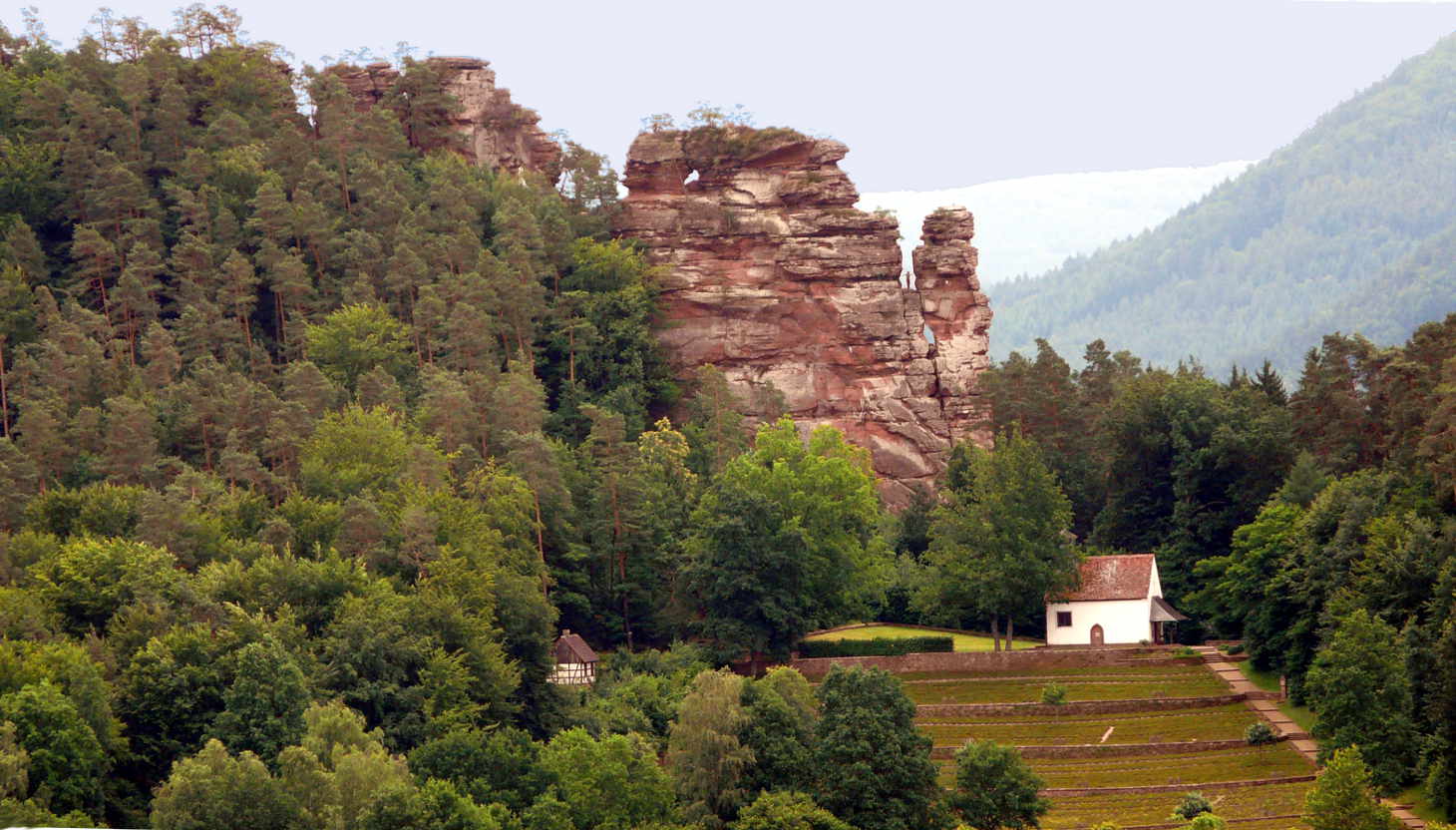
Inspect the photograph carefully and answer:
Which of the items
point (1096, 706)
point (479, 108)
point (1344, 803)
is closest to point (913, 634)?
point (1096, 706)

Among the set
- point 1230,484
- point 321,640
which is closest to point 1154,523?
point 1230,484

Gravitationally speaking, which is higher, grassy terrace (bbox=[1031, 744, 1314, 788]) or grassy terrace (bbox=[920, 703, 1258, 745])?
grassy terrace (bbox=[920, 703, 1258, 745])

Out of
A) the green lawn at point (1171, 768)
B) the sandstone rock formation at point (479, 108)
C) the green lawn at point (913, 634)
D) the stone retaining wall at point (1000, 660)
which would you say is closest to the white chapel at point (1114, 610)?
the green lawn at point (913, 634)

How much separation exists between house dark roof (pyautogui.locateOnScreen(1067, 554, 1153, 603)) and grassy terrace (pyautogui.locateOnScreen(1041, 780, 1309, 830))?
18.1 meters

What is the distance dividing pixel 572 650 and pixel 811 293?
32017mm

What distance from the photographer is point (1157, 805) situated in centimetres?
6719

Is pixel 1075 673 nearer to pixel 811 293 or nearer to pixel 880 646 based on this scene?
pixel 880 646

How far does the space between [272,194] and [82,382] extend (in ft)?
51.2

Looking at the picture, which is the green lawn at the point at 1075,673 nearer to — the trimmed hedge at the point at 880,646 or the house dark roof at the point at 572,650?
the trimmed hedge at the point at 880,646

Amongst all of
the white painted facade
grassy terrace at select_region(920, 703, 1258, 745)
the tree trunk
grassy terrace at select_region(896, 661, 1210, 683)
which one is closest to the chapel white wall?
the white painted facade

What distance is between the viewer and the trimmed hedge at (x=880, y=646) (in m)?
84.9

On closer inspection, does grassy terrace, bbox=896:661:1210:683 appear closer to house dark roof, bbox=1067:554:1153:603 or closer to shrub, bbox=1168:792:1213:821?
house dark roof, bbox=1067:554:1153:603

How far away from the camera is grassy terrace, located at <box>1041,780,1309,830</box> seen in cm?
6556

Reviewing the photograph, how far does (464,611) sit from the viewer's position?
7600 cm
